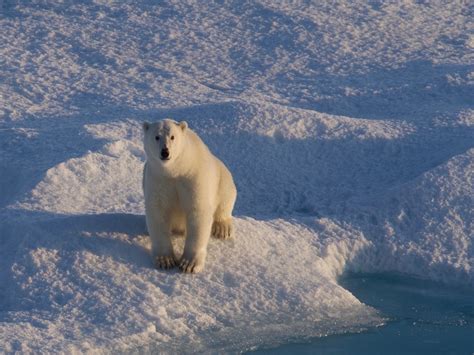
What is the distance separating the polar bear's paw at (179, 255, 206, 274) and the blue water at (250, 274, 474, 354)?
0.68m

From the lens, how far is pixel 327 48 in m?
9.49

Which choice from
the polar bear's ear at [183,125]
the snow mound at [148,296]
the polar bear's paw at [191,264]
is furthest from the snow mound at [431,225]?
the polar bear's ear at [183,125]

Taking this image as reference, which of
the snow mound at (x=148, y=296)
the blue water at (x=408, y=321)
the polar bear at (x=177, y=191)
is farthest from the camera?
the polar bear at (x=177, y=191)

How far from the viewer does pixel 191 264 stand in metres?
4.95

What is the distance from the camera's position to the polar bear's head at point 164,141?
4652mm

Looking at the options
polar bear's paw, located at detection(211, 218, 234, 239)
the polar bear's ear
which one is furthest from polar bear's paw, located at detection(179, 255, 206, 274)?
the polar bear's ear

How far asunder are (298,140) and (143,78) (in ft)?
7.95

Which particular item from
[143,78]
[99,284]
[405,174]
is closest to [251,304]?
[99,284]

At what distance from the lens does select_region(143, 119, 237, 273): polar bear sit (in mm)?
4723

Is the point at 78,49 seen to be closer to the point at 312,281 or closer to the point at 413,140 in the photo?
the point at 413,140

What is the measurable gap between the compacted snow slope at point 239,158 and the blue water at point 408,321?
0.10 meters

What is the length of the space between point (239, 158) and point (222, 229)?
1729mm

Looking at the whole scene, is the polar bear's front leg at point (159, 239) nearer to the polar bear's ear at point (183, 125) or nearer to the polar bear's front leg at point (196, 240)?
the polar bear's front leg at point (196, 240)

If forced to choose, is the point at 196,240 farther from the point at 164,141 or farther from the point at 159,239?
the point at 164,141
